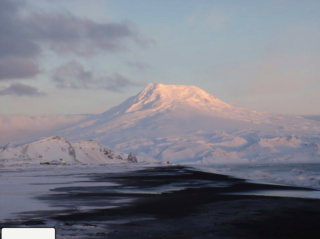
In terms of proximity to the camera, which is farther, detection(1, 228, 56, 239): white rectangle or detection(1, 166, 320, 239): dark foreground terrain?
detection(1, 166, 320, 239): dark foreground terrain

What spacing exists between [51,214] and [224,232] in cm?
874

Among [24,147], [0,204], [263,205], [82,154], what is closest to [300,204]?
[263,205]

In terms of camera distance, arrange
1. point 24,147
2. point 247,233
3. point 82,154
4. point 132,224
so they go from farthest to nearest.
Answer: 1. point 82,154
2. point 24,147
3. point 132,224
4. point 247,233

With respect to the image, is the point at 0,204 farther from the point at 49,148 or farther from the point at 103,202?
the point at 49,148

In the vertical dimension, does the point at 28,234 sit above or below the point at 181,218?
above

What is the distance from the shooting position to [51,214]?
70.9 ft

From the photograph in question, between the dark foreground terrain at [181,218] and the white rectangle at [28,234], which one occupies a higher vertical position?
the white rectangle at [28,234]

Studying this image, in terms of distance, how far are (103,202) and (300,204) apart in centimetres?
1045

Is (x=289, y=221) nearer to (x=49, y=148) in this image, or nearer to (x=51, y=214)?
(x=51, y=214)

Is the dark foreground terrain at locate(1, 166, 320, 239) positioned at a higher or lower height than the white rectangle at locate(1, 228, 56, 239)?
lower

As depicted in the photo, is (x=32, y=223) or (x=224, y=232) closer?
(x=224, y=232)

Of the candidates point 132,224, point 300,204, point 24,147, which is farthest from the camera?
point 24,147

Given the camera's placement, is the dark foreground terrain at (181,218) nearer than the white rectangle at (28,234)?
No

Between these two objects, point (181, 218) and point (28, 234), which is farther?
point (181, 218)
